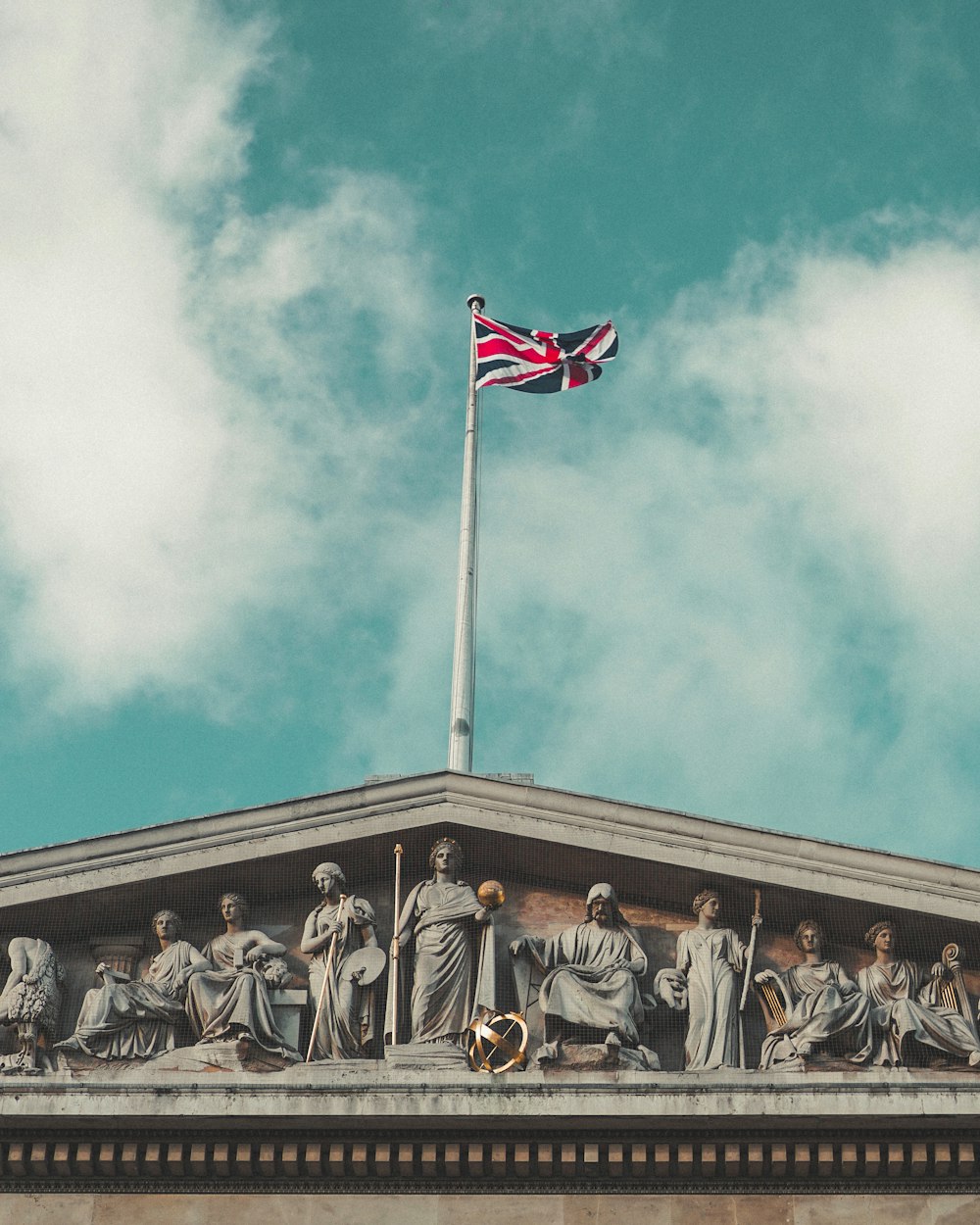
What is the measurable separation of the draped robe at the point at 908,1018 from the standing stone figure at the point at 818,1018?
16 cm

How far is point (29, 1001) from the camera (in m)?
23.7

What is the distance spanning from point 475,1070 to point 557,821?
9.27 ft

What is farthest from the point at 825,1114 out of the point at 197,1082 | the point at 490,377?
the point at 490,377

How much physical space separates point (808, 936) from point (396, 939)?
410 centimetres

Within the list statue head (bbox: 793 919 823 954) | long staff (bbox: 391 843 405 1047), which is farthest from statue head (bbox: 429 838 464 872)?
statue head (bbox: 793 919 823 954)

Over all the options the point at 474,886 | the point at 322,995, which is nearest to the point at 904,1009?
the point at 474,886

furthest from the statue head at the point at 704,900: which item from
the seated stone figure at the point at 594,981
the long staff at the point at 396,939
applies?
the long staff at the point at 396,939

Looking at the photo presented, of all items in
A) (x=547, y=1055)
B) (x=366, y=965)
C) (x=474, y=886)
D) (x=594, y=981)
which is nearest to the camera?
(x=547, y=1055)

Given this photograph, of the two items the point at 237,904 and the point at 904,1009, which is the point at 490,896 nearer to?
the point at 237,904

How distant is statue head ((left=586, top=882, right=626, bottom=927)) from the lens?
79.3ft

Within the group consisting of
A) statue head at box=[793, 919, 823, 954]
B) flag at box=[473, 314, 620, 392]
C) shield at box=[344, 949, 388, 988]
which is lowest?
shield at box=[344, 949, 388, 988]

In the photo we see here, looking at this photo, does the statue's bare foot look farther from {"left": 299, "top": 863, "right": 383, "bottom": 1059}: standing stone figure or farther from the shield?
the shield

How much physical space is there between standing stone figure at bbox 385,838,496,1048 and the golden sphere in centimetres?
5

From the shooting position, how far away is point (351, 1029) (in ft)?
76.8
